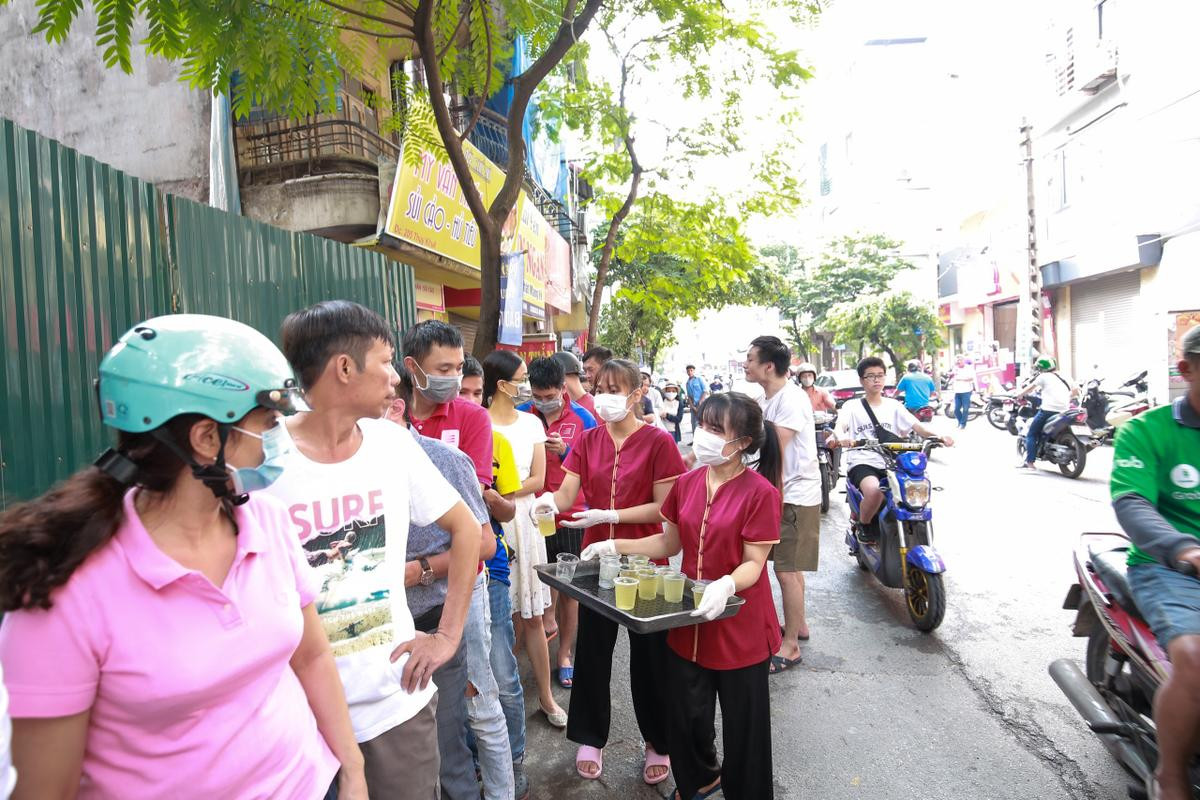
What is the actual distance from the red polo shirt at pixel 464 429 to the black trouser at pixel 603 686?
838mm

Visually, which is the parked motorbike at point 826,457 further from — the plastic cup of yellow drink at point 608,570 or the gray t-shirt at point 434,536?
the gray t-shirt at point 434,536

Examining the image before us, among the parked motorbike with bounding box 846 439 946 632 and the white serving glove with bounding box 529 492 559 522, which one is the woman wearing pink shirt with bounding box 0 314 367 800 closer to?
the white serving glove with bounding box 529 492 559 522

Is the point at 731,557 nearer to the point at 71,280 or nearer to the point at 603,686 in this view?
the point at 603,686

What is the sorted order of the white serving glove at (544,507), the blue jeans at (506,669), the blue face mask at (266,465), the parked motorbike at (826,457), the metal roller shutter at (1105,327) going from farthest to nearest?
1. the metal roller shutter at (1105,327)
2. the parked motorbike at (826,457)
3. the white serving glove at (544,507)
4. the blue jeans at (506,669)
5. the blue face mask at (266,465)

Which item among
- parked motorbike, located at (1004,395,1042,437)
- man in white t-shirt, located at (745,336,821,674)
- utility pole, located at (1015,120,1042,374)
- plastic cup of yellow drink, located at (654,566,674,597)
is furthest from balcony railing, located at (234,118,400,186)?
A: utility pole, located at (1015,120,1042,374)

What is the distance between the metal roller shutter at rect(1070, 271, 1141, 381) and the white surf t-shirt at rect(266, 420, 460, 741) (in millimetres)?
19083

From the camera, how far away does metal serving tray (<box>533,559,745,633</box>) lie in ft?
8.11

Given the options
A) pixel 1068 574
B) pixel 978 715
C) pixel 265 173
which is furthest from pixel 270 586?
pixel 265 173

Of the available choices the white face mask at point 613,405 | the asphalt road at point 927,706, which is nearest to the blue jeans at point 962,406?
the asphalt road at point 927,706

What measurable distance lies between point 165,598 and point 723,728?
2122mm

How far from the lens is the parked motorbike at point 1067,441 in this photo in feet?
32.0

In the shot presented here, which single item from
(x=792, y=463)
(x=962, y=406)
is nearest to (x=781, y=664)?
(x=792, y=463)

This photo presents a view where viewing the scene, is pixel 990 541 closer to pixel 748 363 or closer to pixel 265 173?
pixel 748 363

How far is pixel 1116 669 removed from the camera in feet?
9.76
